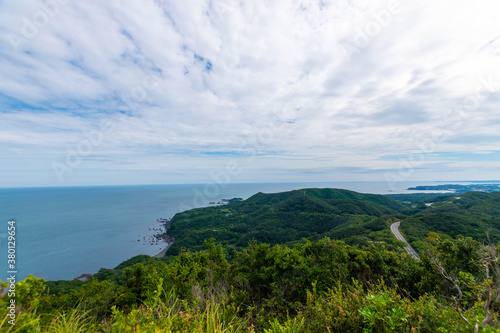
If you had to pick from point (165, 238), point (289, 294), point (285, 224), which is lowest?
point (165, 238)

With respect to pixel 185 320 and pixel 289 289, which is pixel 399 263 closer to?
Answer: pixel 289 289

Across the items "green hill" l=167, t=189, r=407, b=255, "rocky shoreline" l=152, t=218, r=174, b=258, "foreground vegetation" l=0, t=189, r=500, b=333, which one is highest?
"foreground vegetation" l=0, t=189, r=500, b=333

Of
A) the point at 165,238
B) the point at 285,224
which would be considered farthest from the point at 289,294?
the point at 165,238

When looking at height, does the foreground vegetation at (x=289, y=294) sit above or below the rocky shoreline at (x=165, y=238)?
above

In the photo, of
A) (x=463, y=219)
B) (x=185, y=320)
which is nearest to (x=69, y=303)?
(x=185, y=320)

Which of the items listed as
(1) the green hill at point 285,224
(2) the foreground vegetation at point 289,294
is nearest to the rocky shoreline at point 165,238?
(1) the green hill at point 285,224

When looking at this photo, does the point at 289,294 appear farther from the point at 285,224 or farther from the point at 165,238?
the point at 165,238

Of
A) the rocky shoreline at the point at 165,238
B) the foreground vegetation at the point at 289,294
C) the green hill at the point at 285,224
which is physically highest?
the foreground vegetation at the point at 289,294

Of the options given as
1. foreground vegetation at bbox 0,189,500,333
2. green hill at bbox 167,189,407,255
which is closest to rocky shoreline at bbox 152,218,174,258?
green hill at bbox 167,189,407,255

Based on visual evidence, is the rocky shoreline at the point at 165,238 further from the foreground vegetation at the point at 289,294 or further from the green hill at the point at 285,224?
the foreground vegetation at the point at 289,294

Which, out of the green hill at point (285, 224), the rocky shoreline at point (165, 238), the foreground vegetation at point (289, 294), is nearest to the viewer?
the foreground vegetation at point (289, 294)

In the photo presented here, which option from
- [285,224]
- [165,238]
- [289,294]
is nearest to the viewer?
[289,294]

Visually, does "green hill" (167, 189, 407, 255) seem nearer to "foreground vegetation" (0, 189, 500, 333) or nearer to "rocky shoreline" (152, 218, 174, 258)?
"rocky shoreline" (152, 218, 174, 258)
